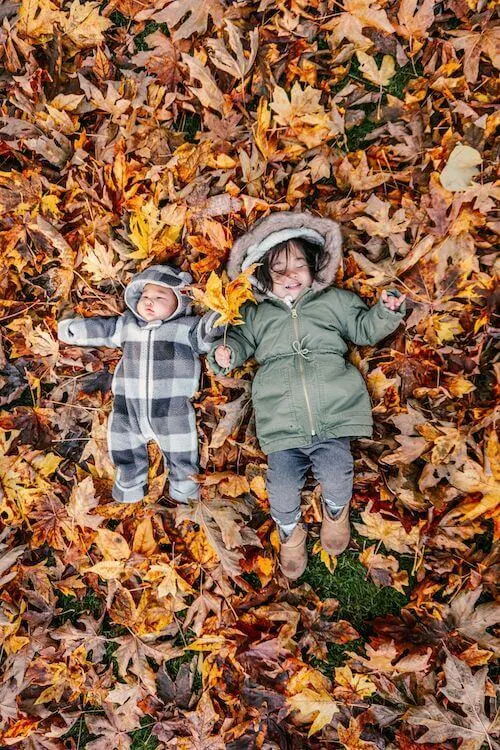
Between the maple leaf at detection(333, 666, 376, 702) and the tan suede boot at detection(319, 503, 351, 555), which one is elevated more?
the tan suede boot at detection(319, 503, 351, 555)

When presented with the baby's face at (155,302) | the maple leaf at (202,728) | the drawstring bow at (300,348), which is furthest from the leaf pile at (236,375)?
the drawstring bow at (300,348)

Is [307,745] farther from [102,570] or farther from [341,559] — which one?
[102,570]

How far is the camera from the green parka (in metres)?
2.88

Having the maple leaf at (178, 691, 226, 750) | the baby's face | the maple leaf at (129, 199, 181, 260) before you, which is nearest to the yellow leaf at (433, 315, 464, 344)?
the baby's face

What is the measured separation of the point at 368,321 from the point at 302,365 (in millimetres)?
441

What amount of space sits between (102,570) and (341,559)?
146cm

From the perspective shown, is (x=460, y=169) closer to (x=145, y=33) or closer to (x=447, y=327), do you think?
(x=447, y=327)

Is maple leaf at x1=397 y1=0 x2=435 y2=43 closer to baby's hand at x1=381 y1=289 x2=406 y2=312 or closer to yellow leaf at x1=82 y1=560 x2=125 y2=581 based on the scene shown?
baby's hand at x1=381 y1=289 x2=406 y2=312

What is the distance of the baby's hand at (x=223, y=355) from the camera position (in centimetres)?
292

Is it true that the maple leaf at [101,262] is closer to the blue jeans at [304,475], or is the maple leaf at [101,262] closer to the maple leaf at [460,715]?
the blue jeans at [304,475]

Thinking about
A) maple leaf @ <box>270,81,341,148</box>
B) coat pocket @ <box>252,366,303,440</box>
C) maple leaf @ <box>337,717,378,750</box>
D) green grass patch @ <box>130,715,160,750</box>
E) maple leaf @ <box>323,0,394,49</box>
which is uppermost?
maple leaf @ <box>323,0,394,49</box>

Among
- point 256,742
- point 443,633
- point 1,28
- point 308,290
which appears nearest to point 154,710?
point 256,742

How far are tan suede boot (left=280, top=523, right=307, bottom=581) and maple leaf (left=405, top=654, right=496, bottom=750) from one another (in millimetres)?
892

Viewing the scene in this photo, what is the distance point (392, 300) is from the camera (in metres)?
2.76
